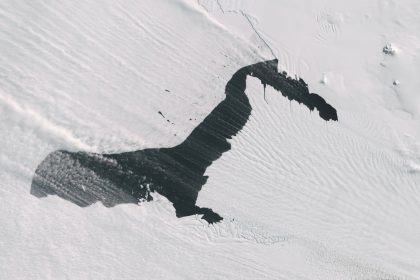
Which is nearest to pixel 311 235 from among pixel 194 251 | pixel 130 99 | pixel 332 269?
pixel 332 269

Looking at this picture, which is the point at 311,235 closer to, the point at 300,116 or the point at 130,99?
the point at 300,116

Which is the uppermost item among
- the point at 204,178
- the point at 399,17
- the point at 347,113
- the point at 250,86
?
the point at 399,17

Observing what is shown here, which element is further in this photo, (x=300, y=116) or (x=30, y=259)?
(x=300, y=116)

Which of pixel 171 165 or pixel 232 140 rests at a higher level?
pixel 232 140
